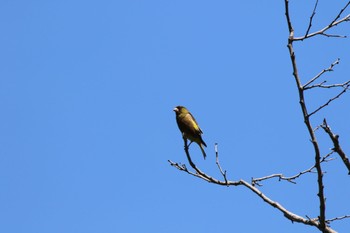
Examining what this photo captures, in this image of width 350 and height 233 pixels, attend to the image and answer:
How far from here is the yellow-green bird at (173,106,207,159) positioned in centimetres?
822

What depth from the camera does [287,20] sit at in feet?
11.8

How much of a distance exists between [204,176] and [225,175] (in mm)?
358

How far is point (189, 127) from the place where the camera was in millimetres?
8312

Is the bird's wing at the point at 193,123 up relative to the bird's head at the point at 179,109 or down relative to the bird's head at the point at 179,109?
down

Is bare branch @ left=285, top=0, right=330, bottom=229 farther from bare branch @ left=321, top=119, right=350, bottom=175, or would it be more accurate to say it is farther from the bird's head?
the bird's head

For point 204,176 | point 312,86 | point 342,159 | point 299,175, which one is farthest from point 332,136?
point 204,176

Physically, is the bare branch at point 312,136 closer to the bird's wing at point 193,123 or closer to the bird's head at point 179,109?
the bird's wing at point 193,123

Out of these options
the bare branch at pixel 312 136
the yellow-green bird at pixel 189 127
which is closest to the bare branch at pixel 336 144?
the bare branch at pixel 312 136

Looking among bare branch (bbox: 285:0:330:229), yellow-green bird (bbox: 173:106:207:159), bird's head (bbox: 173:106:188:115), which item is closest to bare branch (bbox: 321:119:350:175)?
bare branch (bbox: 285:0:330:229)

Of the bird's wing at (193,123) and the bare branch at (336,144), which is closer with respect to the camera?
the bare branch at (336,144)

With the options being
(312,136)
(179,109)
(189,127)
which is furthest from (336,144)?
(179,109)

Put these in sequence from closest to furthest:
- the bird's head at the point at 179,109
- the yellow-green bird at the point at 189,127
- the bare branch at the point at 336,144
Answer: the bare branch at the point at 336,144
the yellow-green bird at the point at 189,127
the bird's head at the point at 179,109

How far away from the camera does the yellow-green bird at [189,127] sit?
8.22 metres

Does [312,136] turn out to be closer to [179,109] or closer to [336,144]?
[336,144]
